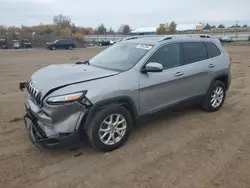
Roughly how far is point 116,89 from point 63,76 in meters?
0.82

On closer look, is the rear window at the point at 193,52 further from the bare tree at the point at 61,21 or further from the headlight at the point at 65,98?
the bare tree at the point at 61,21

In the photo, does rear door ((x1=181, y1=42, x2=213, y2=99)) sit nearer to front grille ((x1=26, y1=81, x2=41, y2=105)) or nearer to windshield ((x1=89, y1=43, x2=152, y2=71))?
windshield ((x1=89, y1=43, x2=152, y2=71))

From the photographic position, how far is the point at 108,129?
3.84m

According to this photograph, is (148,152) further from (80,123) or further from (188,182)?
(80,123)

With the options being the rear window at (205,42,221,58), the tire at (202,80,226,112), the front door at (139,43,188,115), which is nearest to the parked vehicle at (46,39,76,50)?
the rear window at (205,42,221,58)

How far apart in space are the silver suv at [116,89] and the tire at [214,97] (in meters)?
0.05

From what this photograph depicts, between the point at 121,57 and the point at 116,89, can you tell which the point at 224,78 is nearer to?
the point at 121,57

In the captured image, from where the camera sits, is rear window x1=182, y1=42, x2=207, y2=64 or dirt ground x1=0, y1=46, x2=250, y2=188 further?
rear window x1=182, y1=42, x2=207, y2=64

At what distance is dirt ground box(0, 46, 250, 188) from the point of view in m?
3.19

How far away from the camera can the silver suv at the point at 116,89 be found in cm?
352

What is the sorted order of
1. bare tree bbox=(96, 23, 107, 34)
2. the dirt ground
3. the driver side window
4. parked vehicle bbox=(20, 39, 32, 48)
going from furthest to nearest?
bare tree bbox=(96, 23, 107, 34) < parked vehicle bbox=(20, 39, 32, 48) < the driver side window < the dirt ground

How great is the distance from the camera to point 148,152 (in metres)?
3.91

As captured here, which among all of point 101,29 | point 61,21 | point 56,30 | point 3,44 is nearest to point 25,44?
point 3,44

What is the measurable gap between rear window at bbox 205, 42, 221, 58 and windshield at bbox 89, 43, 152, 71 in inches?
67.7
